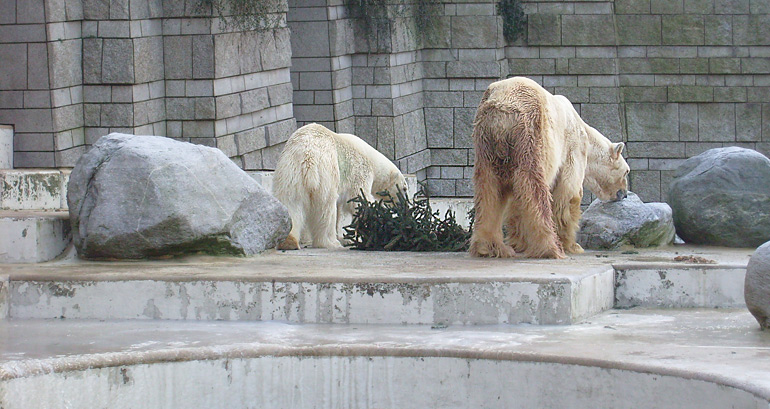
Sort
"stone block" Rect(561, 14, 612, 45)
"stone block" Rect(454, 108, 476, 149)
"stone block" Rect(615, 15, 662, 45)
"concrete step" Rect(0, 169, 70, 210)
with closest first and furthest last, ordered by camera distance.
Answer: "concrete step" Rect(0, 169, 70, 210) < "stone block" Rect(454, 108, 476, 149) < "stone block" Rect(561, 14, 612, 45) < "stone block" Rect(615, 15, 662, 45)

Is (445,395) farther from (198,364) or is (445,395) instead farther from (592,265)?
(592,265)

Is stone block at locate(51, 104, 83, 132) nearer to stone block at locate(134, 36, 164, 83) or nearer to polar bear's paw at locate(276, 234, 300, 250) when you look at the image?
stone block at locate(134, 36, 164, 83)

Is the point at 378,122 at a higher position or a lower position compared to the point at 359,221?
higher

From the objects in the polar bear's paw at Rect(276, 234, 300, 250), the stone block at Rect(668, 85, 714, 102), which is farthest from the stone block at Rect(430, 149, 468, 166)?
the polar bear's paw at Rect(276, 234, 300, 250)

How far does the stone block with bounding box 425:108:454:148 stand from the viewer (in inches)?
648

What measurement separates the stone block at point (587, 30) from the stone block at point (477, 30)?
1273mm

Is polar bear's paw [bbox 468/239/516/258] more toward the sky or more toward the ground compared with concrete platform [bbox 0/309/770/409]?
more toward the sky

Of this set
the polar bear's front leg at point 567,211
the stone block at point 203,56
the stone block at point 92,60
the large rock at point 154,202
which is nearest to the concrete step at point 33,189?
the stone block at point 92,60

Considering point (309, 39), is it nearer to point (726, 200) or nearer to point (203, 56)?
point (203, 56)

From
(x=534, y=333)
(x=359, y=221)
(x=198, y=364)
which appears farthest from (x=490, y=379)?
(x=359, y=221)

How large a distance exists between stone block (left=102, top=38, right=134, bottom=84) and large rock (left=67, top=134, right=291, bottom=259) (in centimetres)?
307

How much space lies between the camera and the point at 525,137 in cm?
744

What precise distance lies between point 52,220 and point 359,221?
7.81 ft

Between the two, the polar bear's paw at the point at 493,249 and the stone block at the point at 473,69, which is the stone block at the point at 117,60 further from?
the stone block at the point at 473,69
